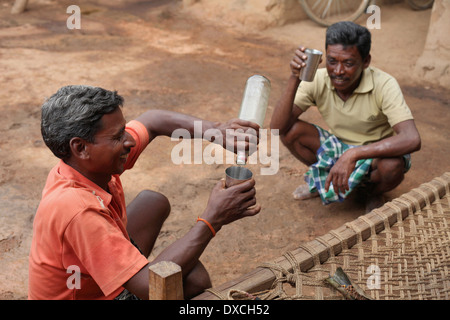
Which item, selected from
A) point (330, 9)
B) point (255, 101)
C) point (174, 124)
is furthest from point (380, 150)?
point (330, 9)

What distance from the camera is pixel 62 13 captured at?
25.4 feet

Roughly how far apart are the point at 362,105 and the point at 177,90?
2472mm

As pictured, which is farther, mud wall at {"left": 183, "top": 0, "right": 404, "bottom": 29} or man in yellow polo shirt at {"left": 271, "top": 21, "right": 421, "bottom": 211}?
mud wall at {"left": 183, "top": 0, "right": 404, "bottom": 29}

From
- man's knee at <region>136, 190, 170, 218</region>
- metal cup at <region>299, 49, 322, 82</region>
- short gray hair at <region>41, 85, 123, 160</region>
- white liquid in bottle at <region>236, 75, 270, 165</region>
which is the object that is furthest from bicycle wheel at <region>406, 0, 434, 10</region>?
short gray hair at <region>41, 85, 123, 160</region>

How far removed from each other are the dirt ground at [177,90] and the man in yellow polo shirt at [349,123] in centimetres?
33

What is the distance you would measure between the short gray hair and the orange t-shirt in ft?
0.42

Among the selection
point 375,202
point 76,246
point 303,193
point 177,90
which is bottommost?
point 177,90

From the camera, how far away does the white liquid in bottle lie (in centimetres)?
209

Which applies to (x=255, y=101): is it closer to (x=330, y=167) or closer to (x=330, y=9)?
(x=330, y=167)

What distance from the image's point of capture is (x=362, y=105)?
10.2 feet

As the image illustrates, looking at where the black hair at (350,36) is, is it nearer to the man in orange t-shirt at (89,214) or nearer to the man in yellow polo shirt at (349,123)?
the man in yellow polo shirt at (349,123)

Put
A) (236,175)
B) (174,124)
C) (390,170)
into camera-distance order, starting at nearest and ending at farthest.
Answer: (236,175) → (174,124) → (390,170)

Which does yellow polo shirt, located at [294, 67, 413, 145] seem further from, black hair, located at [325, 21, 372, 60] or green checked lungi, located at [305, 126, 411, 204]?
black hair, located at [325, 21, 372, 60]
